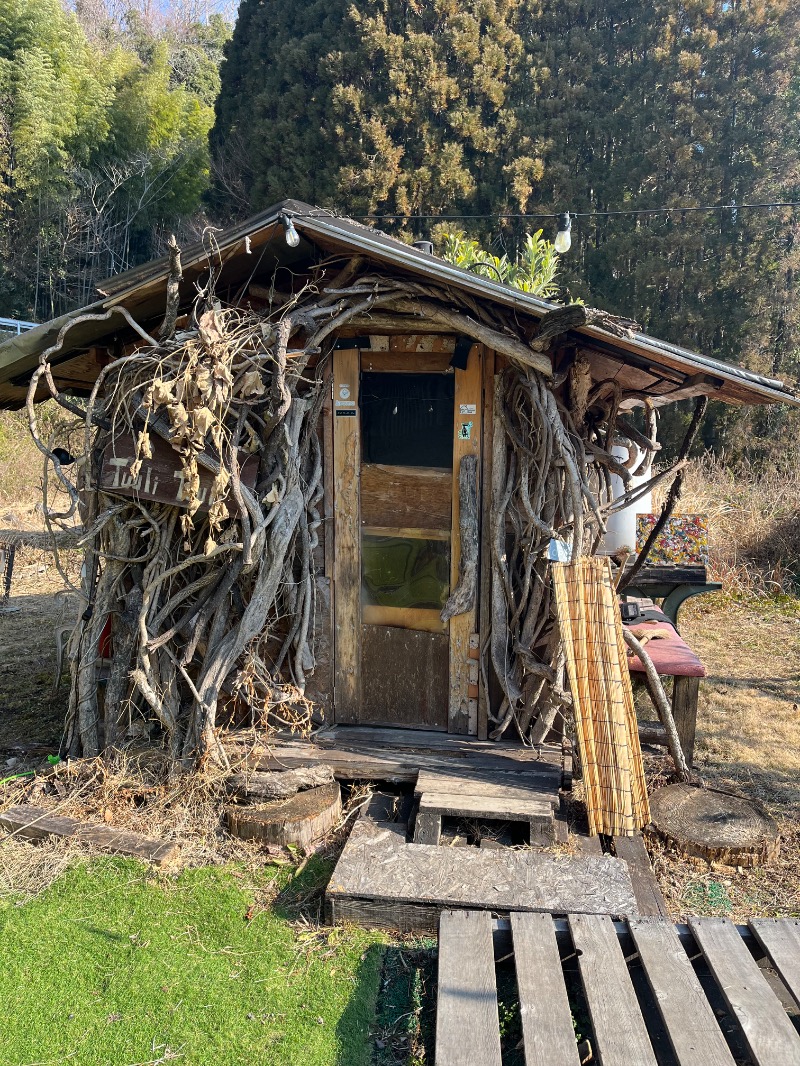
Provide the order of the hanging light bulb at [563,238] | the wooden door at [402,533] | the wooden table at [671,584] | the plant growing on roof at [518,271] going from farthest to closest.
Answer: the plant growing on roof at [518,271]
the hanging light bulb at [563,238]
the wooden table at [671,584]
the wooden door at [402,533]

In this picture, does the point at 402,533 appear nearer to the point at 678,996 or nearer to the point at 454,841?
the point at 454,841

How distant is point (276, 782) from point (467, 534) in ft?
6.20

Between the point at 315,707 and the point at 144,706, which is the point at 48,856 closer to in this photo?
the point at 144,706

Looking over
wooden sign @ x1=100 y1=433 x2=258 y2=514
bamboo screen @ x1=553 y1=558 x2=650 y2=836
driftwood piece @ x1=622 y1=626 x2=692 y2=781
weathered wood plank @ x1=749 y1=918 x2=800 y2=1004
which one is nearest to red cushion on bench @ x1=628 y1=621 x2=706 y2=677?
driftwood piece @ x1=622 y1=626 x2=692 y2=781

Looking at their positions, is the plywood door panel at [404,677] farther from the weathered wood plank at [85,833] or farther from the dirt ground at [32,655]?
the dirt ground at [32,655]

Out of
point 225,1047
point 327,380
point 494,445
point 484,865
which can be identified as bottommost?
point 225,1047

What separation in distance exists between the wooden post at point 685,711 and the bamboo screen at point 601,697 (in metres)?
1.21

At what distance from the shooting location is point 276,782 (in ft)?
15.1

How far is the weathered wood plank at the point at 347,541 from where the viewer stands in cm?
517

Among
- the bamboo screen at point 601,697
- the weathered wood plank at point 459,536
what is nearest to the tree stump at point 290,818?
the weathered wood plank at point 459,536

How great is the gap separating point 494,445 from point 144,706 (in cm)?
293

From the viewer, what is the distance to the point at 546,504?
16.7 ft

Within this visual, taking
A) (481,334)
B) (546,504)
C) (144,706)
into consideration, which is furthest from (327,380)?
(144,706)

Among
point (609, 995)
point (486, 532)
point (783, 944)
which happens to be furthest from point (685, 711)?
point (609, 995)
